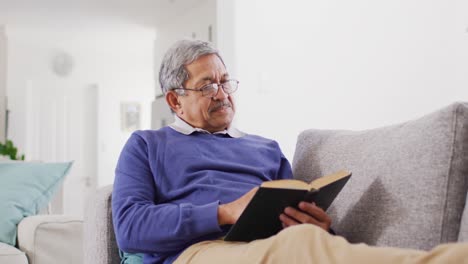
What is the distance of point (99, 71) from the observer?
7.35 m

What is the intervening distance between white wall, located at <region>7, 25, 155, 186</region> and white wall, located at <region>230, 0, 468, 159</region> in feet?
11.7

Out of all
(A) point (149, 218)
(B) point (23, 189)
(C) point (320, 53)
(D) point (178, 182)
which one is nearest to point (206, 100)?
(D) point (178, 182)

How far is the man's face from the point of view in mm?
1623

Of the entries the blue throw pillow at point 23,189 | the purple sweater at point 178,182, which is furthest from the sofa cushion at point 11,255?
the purple sweater at point 178,182

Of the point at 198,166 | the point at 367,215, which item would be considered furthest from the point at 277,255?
the point at 198,166

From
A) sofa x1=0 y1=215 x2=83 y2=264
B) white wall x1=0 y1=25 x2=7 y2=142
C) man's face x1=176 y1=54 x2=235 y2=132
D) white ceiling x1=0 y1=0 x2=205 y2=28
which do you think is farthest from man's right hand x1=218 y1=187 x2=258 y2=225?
white wall x1=0 y1=25 x2=7 y2=142

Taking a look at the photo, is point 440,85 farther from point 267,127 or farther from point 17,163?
point 17,163

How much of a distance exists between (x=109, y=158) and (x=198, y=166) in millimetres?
5977

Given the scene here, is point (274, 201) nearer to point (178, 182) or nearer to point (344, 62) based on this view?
point (178, 182)

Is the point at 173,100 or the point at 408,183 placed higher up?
the point at 173,100

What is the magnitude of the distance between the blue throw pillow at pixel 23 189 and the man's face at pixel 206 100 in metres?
1.02

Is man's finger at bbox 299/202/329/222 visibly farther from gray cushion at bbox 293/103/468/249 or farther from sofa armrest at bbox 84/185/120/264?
sofa armrest at bbox 84/185/120/264

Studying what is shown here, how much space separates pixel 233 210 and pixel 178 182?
0.26 metres

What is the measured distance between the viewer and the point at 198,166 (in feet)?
4.89
